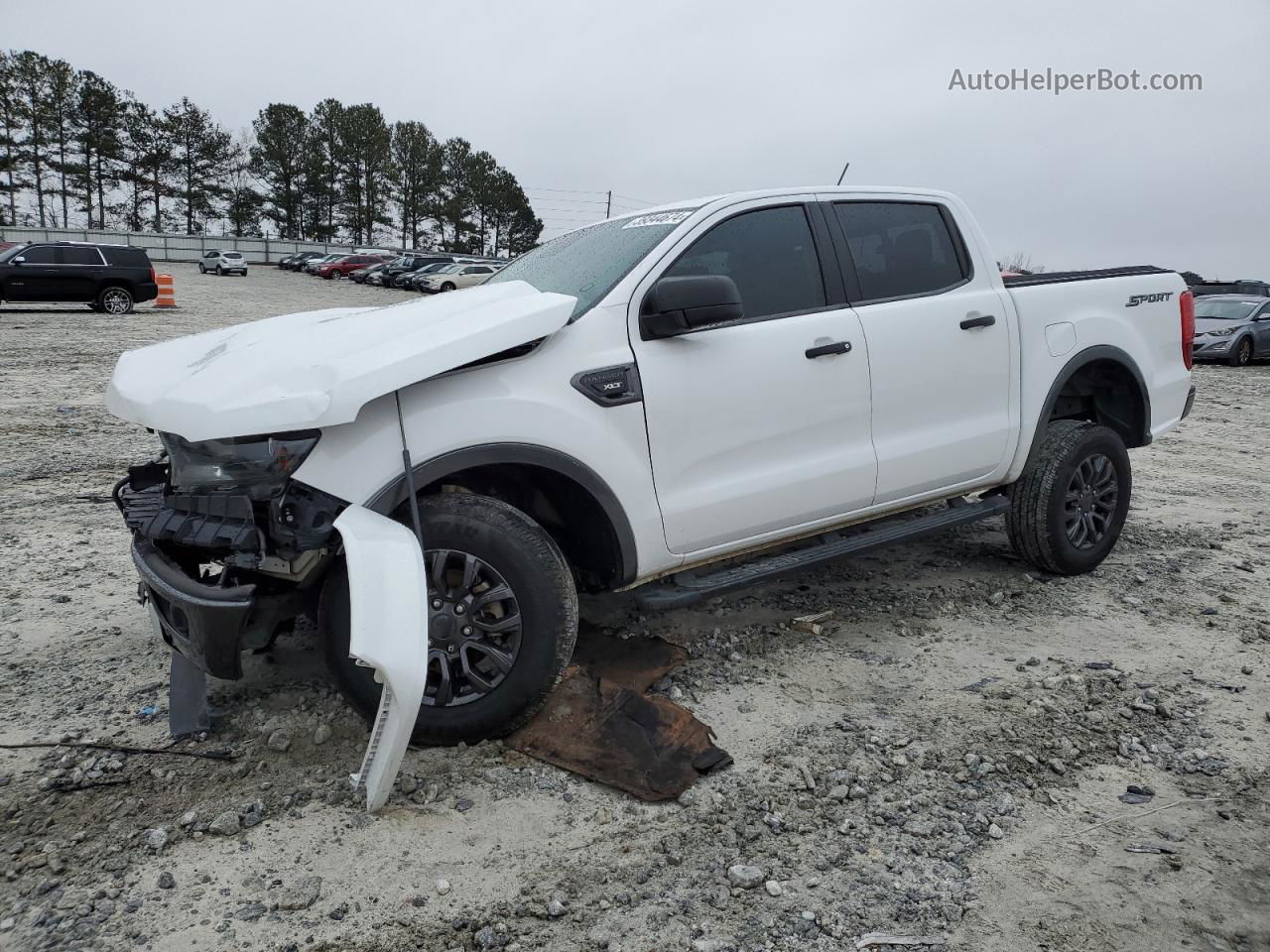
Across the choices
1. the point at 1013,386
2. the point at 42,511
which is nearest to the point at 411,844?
the point at 1013,386

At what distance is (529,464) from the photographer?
10.7 feet

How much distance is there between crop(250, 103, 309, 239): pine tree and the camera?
233ft

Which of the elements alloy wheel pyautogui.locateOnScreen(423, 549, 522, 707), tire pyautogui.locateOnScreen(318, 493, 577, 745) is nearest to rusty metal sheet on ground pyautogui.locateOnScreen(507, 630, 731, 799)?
tire pyautogui.locateOnScreen(318, 493, 577, 745)

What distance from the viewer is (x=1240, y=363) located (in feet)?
61.6

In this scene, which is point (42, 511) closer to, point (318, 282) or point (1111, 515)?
point (1111, 515)

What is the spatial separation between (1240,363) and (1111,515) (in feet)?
55.0

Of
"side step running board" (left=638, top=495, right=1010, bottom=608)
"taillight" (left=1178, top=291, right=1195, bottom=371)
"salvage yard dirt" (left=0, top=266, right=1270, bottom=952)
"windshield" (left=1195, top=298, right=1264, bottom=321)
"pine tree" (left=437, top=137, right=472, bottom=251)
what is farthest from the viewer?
"pine tree" (left=437, top=137, right=472, bottom=251)

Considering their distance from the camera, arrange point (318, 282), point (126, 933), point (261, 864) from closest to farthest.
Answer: point (126, 933) → point (261, 864) → point (318, 282)

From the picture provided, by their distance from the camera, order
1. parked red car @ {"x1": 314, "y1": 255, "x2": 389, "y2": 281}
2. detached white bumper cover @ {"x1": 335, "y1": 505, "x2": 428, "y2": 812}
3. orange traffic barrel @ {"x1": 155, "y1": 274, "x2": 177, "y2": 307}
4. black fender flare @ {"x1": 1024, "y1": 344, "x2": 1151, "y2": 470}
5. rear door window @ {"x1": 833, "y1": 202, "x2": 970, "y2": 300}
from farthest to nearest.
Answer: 1. parked red car @ {"x1": 314, "y1": 255, "x2": 389, "y2": 281}
2. orange traffic barrel @ {"x1": 155, "y1": 274, "x2": 177, "y2": 307}
3. black fender flare @ {"x1": 1024, "y1": 344, "x2": 1151, "y2": 470}
4. rear door window @ {"x1": 833, "y1": 202, "x2": 970, "y2": 300}
5. detached white bumper cover @ {"x1": 335, "y1": 505, "x2": 428, "y2": 812}

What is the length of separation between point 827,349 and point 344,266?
48446 mm

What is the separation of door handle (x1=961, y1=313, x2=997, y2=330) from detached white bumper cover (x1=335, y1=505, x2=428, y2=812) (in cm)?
270

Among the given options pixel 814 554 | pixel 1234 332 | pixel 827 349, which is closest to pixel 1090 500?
A: pixel 814 554

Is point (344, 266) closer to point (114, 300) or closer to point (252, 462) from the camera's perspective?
point (114, 300)

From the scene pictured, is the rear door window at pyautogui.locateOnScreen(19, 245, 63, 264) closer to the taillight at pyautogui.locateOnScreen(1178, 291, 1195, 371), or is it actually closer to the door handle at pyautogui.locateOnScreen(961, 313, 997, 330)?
the door handle at pyautogui.locateOnScreen(961, 313, 997, 330)
